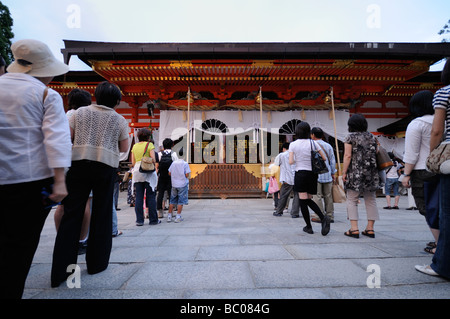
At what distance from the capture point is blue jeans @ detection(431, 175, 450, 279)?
5.81ft

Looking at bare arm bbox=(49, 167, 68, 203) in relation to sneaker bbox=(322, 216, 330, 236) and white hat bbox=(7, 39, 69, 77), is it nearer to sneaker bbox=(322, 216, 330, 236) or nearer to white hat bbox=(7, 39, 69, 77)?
white hat bbox=(7, 39, 69, 77)

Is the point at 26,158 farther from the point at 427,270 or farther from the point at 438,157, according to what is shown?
the point at 427,270

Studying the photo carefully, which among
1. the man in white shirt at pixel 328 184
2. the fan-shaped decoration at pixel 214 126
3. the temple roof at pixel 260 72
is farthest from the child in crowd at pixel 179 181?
the fan-shaped decoration at pixel 214 126

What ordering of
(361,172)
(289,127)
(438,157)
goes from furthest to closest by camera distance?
(289,127) < (361,172) < (438,157)

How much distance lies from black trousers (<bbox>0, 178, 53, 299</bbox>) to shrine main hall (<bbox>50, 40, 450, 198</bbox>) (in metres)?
6.33

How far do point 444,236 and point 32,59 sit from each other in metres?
3.36

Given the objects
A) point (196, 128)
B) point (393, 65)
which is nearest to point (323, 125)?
point (393, 65)

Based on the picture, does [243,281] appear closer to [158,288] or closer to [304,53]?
[158,288]

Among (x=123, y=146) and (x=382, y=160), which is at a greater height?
(x=123, y=146)

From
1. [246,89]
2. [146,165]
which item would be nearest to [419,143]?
[146,165]

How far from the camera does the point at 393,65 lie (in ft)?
26.0

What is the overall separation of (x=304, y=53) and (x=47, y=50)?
25.3ft

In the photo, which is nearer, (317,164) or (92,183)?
(92,183)

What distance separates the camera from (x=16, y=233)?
4.19 ft
